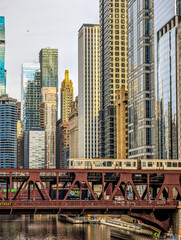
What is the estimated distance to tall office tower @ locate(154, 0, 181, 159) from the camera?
17200 centimetres

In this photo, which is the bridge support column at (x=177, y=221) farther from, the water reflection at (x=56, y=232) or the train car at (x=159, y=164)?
the water reflection at (x=56, y=232)

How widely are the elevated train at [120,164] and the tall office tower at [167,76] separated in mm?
52214

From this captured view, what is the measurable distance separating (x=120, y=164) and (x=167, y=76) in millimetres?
71477

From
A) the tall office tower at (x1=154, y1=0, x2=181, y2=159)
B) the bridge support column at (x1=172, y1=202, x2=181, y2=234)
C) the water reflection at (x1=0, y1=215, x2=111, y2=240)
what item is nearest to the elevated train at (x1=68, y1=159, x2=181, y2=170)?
the bridge support column at (x1=172, y1=202, x2=181, y2=234)

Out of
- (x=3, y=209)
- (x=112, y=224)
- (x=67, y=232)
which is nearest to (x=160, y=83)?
(x=112, y=224)

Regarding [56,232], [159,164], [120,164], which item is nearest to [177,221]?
[120,164]

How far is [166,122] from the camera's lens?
178 meters

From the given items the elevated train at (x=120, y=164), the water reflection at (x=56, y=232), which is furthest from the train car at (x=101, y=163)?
the water reflection at (x=56, y=232)

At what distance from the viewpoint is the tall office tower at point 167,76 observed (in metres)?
172

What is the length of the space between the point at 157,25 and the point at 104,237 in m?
88.2

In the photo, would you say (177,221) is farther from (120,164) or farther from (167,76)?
(167,76)

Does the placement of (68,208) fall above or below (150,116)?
below

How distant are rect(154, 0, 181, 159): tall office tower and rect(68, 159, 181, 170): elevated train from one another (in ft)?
171

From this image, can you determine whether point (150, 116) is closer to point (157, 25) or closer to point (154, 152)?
point (154, 152)
